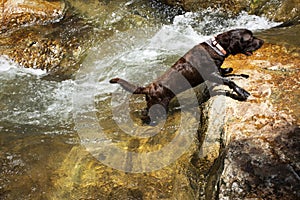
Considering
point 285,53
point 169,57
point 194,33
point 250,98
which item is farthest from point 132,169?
point 194,33

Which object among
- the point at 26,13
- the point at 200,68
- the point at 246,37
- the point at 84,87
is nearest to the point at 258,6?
the point at 246,37

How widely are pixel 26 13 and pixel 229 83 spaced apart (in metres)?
5.65

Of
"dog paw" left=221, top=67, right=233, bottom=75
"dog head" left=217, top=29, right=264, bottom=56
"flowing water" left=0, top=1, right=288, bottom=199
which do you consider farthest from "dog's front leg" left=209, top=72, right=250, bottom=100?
"flowing water" left=0, top=1, right=288, bottom=199

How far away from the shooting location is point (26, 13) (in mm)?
7312

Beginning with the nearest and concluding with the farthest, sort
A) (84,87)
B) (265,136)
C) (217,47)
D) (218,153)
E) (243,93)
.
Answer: (265,136), (218,153), (243,93), (217,47), (84,87)

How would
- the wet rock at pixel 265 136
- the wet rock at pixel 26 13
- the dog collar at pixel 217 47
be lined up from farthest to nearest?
1. the wet rock at pixel 26 13
2. the dog collar at pixel 217 47
3. the wet rock at pixel 265 136

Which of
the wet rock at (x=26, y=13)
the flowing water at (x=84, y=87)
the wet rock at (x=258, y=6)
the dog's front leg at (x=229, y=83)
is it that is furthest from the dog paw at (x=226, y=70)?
the wet rock at (x=26, y=13)

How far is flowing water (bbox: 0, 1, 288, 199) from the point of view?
3.66 meters

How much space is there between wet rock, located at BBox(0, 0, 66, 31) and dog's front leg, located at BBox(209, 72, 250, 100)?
496cm

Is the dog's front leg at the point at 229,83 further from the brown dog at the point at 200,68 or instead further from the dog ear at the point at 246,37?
the dog ear at the point at 246,37

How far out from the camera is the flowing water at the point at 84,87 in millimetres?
3656

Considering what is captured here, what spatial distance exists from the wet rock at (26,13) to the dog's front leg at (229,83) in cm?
496

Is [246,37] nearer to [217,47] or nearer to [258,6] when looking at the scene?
[217,47]

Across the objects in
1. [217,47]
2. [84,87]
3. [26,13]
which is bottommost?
[84,87]
